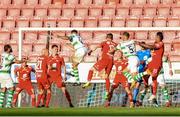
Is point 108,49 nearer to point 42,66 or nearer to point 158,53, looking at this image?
point 158,53

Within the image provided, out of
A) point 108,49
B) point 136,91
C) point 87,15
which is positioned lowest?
point 136,91

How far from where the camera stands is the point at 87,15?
1912cm

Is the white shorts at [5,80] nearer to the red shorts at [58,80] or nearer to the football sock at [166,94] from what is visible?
the red shorts at [58,80]

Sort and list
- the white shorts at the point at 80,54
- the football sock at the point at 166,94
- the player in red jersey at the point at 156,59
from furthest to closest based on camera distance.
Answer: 1. the white shorts at the point at 80,54
2. the football sock at the point at 166,94
3. the player in red jersey at the point at 156,59

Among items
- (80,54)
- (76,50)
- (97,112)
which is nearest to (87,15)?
(76,50)

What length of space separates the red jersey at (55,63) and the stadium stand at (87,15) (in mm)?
4781

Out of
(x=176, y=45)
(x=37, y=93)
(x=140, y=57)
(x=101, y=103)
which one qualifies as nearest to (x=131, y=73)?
(x=140, y=57)

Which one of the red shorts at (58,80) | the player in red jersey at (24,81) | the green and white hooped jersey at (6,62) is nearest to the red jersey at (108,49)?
the red shorts at (58,80)

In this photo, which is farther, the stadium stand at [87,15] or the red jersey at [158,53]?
the stadium stand at [87,15]

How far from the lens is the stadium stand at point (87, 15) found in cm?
1842

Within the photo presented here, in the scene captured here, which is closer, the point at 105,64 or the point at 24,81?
the point at 105,64

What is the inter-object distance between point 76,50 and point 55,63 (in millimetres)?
1129

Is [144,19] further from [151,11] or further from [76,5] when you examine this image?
[76,5]

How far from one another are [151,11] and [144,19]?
0.47 m
